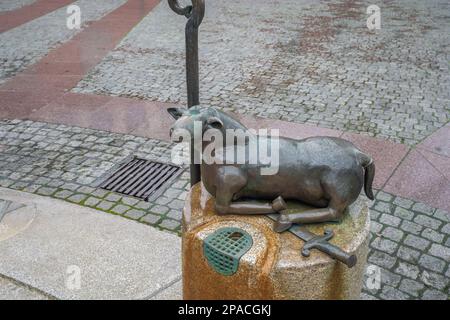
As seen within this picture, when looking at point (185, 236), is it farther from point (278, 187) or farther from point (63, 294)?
point (63, 294)

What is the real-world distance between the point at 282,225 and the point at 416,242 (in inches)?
84.1

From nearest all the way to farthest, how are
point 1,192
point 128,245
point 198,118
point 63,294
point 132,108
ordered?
point 198,118 → point 63,294 → point 128,245 → point 1,192 → point 132,108

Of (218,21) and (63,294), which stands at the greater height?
(218,21)

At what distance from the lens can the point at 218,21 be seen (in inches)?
497

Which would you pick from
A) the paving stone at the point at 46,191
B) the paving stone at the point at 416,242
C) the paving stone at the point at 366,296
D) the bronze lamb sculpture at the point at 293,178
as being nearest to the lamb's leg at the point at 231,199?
the bronze lamb sculpture at the point at 293,178

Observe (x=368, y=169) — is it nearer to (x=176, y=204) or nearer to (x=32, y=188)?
(x=176, y=204)

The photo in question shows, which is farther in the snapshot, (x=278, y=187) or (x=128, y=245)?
(x=128, y=245)

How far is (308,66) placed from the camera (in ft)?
30.6

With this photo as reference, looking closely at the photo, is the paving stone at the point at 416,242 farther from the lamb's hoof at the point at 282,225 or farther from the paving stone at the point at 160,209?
the paving stone at the point at 160,209

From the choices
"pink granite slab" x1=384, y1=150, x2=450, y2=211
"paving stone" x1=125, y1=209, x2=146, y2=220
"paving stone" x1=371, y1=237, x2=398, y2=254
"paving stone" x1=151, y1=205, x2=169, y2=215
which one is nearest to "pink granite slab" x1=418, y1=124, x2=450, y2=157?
"pink granite slab" x1=384, y1=150, x2=450, y2=211

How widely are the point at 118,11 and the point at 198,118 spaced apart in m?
11.2

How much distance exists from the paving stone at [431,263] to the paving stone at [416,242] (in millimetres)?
126

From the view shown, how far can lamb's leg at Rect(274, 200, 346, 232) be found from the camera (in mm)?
3160

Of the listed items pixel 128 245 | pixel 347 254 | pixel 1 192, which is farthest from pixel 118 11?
pixel 347 254
